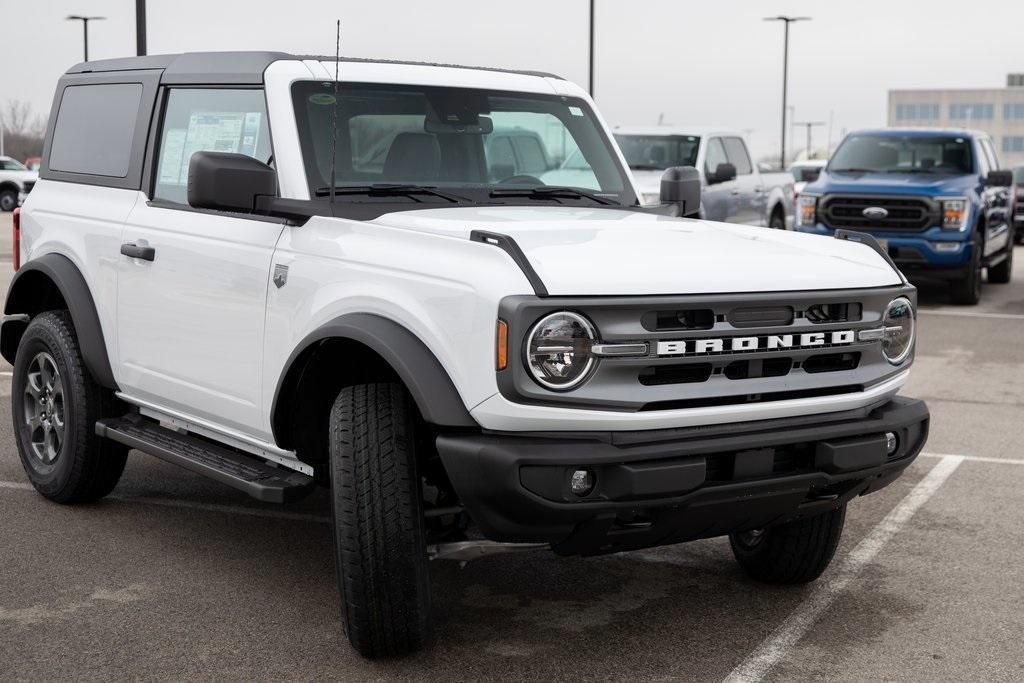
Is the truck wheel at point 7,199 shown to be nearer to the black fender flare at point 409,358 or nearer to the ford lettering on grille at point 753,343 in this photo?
the black fender flare at point 409,358

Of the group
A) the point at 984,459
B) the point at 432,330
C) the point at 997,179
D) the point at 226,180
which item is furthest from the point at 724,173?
the point at 432,330

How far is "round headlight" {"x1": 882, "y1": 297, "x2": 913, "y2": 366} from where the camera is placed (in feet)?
15.0

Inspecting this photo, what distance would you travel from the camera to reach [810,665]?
4.33m

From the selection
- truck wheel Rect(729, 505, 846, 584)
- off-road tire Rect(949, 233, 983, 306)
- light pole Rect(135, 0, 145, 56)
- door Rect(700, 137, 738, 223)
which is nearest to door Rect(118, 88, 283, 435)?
truck wheel Rect(729, 505, 846, 584)

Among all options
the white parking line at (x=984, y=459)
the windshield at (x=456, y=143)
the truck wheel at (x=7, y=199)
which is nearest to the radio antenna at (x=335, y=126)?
the windshield at (x=456, y=143)

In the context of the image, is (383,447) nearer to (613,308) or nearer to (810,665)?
(613,308)

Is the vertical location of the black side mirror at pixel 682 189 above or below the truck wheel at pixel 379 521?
above

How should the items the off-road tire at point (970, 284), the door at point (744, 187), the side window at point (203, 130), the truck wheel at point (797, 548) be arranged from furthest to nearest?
the door at point (744, 187)
the off-road tire at point (970, 284)
the side window at point (203, 130)
the truck wheel at point (797, 548)

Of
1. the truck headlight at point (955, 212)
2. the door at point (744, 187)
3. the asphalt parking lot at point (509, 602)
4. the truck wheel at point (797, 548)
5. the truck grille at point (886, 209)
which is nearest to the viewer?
the asphalt parking lot at point (509, 602)

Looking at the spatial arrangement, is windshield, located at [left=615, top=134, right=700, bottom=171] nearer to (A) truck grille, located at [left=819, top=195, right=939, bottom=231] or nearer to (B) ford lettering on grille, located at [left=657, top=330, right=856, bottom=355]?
(A) truck grille, located at [left=819, top=195, right=939, bottom=231]

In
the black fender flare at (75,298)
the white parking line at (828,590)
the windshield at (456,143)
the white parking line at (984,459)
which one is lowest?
the white parking line at (984,459)

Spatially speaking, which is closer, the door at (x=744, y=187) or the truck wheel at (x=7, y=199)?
the door at (x=744, y=187)

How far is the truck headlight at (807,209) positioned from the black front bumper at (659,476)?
39.3 ft

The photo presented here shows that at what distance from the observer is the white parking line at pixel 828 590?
14.2ft
